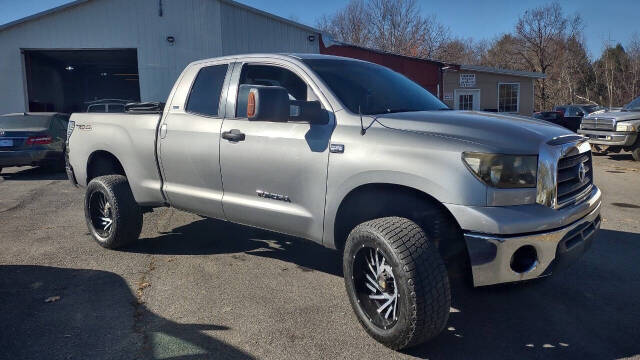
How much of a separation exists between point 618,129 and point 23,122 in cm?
1457

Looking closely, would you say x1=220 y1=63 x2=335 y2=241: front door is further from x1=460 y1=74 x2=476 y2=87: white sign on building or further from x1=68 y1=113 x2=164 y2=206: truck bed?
x1=460 y1=74 x2=476 y2=87: white sign on building

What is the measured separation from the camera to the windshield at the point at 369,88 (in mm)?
4062

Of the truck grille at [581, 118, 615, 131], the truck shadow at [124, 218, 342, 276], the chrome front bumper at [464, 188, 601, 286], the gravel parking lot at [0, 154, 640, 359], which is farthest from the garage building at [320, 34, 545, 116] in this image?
the chrome front bumper at [464, 188, 601, 286]

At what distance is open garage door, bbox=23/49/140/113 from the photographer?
2105 cm

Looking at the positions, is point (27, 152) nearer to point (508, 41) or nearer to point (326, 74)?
point (326, 74)

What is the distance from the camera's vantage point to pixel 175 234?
6.38 meters

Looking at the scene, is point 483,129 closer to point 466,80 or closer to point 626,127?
point 626,127

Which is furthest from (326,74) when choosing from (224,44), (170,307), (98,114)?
(224,44)

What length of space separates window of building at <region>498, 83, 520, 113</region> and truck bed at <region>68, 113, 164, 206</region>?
28.7 meters

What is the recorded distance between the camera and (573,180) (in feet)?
11.7

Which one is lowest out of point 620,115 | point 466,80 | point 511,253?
point 511,253

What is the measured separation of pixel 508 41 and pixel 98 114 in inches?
2082

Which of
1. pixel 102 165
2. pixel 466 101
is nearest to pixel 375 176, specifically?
pixel 102 165

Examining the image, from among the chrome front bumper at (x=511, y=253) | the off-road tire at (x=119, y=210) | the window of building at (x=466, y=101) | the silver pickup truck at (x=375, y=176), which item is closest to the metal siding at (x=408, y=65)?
the window of building at (x=466, y=101)
